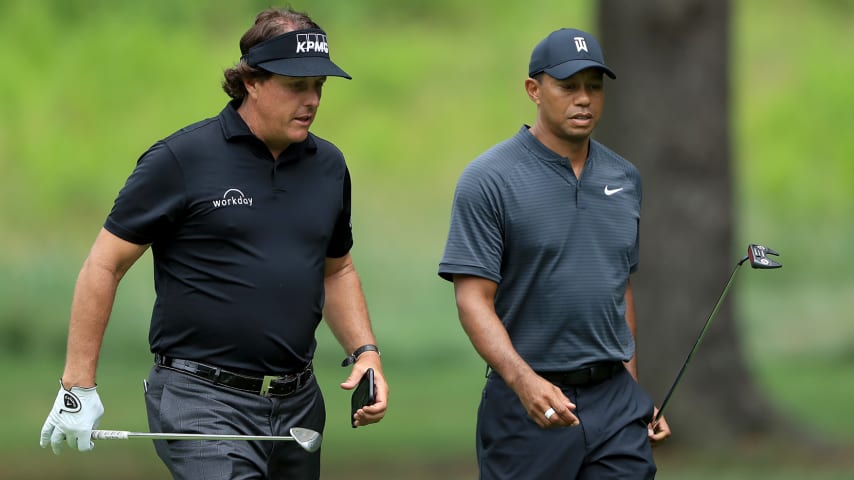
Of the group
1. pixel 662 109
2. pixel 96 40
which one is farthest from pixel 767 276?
pixel 96 40

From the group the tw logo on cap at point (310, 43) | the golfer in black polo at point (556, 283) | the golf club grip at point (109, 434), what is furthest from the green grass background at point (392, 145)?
the golf club grip at point (109, 434)

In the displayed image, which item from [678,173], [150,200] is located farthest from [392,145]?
[150,200]

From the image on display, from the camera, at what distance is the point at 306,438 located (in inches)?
227

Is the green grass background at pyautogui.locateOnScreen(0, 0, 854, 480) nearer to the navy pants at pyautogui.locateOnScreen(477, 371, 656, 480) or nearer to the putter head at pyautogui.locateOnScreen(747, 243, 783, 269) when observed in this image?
the navy pants at pyautogui.locateOnScreen(477, 371, 656, 480)

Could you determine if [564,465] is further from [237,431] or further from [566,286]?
[237,431]

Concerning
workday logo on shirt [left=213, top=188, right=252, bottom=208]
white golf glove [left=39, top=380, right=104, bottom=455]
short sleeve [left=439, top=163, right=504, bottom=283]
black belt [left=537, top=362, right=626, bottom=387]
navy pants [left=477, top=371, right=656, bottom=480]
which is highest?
workday logo on shirt [left=213, top=188, right=252, bottom=208]

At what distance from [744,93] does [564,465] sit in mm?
14094

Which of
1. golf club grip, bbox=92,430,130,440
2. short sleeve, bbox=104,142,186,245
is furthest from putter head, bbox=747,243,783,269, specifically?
golf club grip, bbox=92,430,130,440

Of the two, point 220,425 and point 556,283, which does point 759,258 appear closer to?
point 556,283

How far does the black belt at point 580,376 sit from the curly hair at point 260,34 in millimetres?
1532

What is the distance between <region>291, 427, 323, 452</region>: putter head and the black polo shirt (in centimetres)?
24

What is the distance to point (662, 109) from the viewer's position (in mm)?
12422

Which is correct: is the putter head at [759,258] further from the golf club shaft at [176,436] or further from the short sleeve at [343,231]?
the golf club shaft at [176,436]

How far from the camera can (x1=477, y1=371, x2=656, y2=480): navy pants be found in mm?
6043
